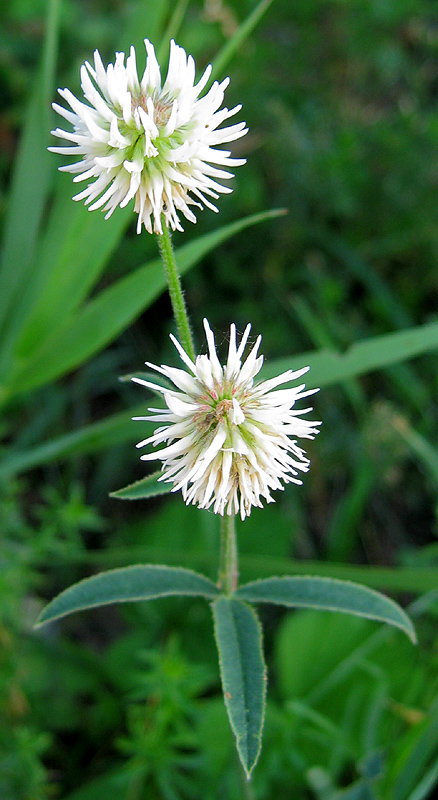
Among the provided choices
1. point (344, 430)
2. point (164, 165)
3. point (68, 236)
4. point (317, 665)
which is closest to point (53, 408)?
point (68, 236)

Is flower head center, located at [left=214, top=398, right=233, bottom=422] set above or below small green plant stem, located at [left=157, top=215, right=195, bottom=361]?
below

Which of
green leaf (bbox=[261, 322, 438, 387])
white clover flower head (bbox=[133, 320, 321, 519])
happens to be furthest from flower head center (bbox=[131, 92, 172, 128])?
green leaf (bbox=[261, 322, 438, 387])

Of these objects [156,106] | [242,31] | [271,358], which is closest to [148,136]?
[156,106]

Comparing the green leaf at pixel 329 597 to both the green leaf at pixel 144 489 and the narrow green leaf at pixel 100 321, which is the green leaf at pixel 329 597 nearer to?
the green leaf at pixel 144 489

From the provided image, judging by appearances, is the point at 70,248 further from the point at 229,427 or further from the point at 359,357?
the point at 229,427

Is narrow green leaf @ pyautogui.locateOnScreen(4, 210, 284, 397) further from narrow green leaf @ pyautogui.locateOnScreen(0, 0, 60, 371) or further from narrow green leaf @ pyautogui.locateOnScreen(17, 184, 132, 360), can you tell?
narrow green leaf @ pyautogui.locateOnScreen(0, 0, 60, 371)

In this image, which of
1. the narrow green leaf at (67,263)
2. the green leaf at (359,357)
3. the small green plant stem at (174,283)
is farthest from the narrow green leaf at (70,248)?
the small green plant stem at (174,283)

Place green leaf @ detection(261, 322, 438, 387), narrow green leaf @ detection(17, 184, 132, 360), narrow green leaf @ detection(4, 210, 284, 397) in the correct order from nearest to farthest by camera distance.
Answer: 1. green leaf @ detection(261, 322, 438, 387)
2. narrow green leaf @ detection(4, 210, 284, 397)
3. narrow green leaf @ detection(17, 184, 132, 360)

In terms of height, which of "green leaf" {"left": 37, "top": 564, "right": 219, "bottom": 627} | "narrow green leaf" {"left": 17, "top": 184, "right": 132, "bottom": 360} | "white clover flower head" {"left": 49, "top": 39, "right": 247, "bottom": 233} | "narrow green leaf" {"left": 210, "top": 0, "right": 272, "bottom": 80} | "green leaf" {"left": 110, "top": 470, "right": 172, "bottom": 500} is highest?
"narrow green leaf" {"left": 210, "top": 0, "right": 272, "bottom": 80}
